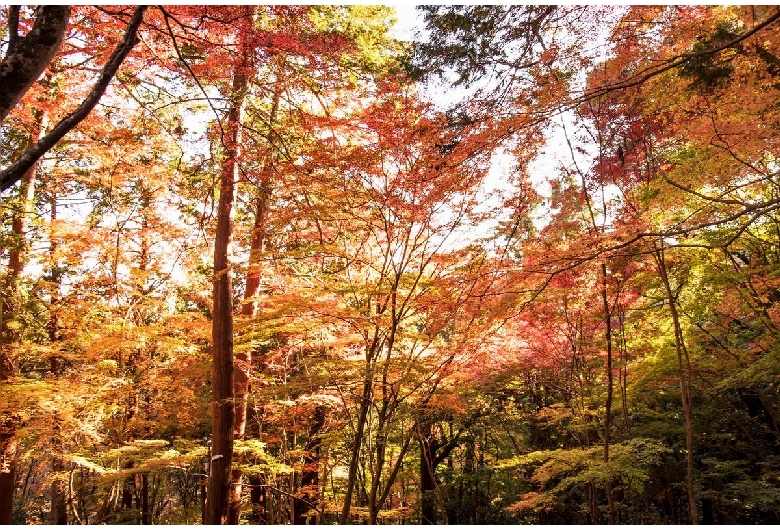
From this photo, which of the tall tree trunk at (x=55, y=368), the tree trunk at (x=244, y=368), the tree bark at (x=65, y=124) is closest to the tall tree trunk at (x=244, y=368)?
the tree trunk at (x=244, y=368)

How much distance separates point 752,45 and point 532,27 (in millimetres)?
1784

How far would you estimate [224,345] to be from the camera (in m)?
5.64

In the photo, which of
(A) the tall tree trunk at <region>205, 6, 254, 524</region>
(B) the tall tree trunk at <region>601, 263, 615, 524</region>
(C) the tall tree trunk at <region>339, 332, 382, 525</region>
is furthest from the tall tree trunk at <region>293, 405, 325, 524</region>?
(B) the tall tree trunk at <region>601, 263, 615, 524</region>

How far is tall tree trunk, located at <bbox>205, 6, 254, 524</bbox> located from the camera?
5.31m

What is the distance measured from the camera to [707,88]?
3.93m

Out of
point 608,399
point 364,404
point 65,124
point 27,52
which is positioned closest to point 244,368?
point 364,404

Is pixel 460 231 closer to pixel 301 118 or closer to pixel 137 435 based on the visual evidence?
pixel 301 118

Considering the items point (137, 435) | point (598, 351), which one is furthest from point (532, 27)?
point (137, 435)

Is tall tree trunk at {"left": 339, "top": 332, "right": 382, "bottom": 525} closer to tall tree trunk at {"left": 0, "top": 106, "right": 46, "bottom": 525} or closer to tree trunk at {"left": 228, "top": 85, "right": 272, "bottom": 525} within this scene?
tree trunk at {"left": 228, "top": 85, "right": 272, "bottom": 525}

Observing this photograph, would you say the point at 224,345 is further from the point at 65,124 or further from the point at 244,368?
the point at 65,124

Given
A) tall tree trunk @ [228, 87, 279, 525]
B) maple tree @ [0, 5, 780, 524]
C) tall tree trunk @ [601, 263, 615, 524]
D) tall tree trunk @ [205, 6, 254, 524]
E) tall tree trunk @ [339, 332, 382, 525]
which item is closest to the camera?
maple tree @ [0, 5, 780, 524]

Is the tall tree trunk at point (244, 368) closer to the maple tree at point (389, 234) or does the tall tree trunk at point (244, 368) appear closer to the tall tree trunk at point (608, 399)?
the maple tree at point (389, 234)

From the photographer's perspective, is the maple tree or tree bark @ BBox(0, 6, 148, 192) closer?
tree bark @ BBox(0, 6, 148, 192)

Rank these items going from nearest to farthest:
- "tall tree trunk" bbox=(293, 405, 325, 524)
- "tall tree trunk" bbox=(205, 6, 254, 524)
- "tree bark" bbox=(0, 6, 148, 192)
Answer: "tree bark" bbox=(0, 6, 148, 192) < "tall tree trunk" bbox=(205, 6, 254, 524) < "tall tree trunk" bbox=(293, 405, 325, 524)
